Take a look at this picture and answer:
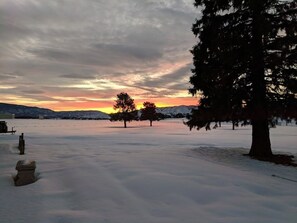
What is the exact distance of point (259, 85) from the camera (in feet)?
50.2

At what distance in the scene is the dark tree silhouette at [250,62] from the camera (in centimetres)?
1434

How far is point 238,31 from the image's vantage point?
15.2 metres

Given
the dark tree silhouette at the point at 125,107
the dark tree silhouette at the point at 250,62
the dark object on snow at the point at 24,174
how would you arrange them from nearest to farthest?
1. the dark object on snow at the point at 24,174
2. the dark tree silhouette at the point at 250,62
3. the dark tree silhouette at the point at 125,107

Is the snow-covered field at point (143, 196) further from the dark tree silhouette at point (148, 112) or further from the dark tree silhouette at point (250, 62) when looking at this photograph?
the dark tree silhouette at point (148, 112)

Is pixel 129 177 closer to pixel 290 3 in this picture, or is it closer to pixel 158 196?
pixel 158 196

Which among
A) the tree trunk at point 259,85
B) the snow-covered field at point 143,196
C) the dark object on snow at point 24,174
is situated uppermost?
the tree trunk at point 259,85

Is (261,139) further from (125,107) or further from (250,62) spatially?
(125,107)

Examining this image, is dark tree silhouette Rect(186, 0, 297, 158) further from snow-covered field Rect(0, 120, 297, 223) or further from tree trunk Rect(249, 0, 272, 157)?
snow-covered field Rect(0, 120, 297, 223)

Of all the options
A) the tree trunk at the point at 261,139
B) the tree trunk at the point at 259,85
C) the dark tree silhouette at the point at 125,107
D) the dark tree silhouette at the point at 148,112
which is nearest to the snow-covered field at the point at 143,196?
the tree trunk at the point at 259,85

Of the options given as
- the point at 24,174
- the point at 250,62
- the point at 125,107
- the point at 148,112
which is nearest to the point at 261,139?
the point at 250,62

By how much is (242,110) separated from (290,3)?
A: 5.52m

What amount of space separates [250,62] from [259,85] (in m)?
1.28

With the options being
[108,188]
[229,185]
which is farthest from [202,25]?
[108,188]

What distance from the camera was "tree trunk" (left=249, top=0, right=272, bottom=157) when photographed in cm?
1443
